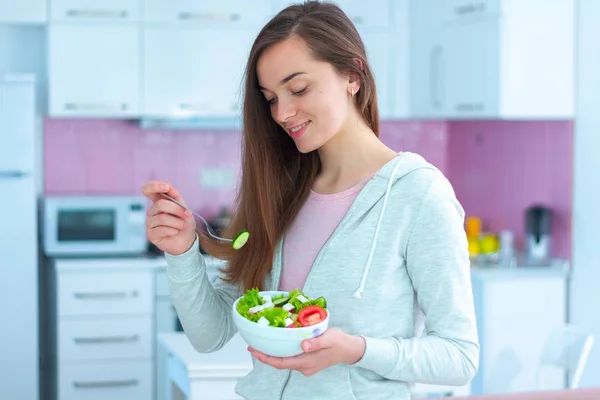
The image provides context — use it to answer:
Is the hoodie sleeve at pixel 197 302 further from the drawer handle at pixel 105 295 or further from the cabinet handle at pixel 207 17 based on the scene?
the cabinet handle at pixel 207 17

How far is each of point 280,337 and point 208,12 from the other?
124 inches

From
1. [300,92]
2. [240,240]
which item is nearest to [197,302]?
[240,240]

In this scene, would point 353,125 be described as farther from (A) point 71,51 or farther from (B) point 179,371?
(A) point 71,51

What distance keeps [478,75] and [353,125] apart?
7.81 feet

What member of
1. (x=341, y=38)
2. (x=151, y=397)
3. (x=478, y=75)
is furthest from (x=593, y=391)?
(x=151, y=397)

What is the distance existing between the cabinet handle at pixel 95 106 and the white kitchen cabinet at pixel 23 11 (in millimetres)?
397

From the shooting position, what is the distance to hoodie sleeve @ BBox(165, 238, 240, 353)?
1409mm

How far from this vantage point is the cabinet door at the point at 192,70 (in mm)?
4105

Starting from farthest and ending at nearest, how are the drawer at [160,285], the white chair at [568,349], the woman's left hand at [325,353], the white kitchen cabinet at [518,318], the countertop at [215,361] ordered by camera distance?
1. the drawer at [160,285]
2. the white kitchen cabinet at [518,318]
3. the white chair at [568,349]
4. the countertop at [215,361]
5. the woman's left hand at [325,353]

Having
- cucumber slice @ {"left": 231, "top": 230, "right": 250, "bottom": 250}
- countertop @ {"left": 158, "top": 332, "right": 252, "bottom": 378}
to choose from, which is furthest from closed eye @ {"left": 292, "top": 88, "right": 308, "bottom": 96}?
countertop @ {"left": 158, "top": 332, "right": 252, "bottom": 378}

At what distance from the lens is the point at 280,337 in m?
1.21

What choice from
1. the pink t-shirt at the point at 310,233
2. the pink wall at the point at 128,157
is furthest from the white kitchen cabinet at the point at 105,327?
the pink t-shirt at the point at 310,233

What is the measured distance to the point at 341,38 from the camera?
1.37 metres

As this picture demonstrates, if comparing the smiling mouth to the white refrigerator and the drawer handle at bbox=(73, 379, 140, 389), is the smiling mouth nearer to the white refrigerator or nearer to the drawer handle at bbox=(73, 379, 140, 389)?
the white refrigerator
